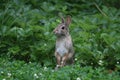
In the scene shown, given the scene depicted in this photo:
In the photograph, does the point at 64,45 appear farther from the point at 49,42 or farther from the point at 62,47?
the point at 49,42

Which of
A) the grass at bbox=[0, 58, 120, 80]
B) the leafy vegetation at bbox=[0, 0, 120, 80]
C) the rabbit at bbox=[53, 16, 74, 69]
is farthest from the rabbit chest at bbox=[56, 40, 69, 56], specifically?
the grass at bbox=[0, 58, 120, 80]

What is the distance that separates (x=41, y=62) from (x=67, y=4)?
12.9 ft

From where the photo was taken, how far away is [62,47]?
963 centimetres

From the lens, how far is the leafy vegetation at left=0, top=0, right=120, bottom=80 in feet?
29.8

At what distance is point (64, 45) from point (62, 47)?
69 millimetres

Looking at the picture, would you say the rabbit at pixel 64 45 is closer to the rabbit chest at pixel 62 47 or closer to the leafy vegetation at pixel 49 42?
the rabbit chest at pixel 62 47

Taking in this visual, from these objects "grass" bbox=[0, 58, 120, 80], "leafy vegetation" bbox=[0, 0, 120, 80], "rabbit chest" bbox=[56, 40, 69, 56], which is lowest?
"leafy vegetation" bbox=[0, 0, 120, 80]

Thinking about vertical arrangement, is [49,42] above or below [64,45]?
below

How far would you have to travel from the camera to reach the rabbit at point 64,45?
9544 mm

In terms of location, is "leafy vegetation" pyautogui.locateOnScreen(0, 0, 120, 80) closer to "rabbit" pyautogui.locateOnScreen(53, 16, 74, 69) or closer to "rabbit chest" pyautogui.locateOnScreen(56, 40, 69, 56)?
"rabbit" pyautogui.locateOnScreen(53, 16, 74, 69)

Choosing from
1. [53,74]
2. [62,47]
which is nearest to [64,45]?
[62,47]

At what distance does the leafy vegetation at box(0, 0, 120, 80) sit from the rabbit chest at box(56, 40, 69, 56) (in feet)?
1.20

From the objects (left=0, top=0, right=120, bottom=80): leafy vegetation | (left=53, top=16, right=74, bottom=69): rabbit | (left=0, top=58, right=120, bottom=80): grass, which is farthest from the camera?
(left=53, top=16, right=74, bottom=69): rabbit

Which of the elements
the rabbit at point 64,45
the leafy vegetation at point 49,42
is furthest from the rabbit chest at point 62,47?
the leafy vegetation at point 49,42
